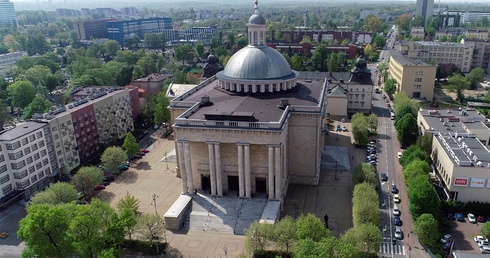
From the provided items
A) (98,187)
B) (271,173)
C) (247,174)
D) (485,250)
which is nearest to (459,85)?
(485,250)

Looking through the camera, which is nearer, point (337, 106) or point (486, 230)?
point (486, 230)

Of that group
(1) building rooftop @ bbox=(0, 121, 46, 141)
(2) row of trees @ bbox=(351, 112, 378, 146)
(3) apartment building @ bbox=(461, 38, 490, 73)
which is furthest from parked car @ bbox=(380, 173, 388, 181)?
(3) apartment building @ bbox=(461, 38, 490, 73)

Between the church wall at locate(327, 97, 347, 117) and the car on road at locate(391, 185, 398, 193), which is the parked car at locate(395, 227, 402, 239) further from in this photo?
the church wall at locate(327, 97, 347, 117)

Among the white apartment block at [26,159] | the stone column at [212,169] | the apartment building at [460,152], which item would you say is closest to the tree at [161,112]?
the white apartment block at [26,159]

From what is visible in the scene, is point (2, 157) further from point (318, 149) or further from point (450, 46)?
point (450, 46)

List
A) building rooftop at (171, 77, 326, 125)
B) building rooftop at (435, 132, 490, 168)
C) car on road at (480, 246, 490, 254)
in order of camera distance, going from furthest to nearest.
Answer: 1. building rooftop at (171, 77, 326, 125)
2. building rooftop at (435, 132, 490, 168)
3. car on road at (480, 246, 490, 254)

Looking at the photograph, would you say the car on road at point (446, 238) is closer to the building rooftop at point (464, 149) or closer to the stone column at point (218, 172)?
the building rooftop at point (464, 149)

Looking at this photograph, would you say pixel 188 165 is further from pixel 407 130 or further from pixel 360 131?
pixel 407 130
